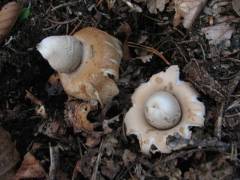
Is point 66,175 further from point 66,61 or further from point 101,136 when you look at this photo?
point 66,61

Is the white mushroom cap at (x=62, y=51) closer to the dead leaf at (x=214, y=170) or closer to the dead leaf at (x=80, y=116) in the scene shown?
the dead leaf at (x=80, y=116)

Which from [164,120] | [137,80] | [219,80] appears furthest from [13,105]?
[219,80]

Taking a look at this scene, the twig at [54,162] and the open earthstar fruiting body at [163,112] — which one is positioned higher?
the open earthstar fruiting body at [163,112]

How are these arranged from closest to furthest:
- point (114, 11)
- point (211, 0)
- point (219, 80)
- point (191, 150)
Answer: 1. point (191, 150)
2. point (219, 80)
3. point (211, 0)
4. point (114, 11)

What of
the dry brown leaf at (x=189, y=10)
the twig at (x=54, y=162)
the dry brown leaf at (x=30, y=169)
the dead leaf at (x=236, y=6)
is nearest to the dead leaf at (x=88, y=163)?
the twig at (x=54, y=162)

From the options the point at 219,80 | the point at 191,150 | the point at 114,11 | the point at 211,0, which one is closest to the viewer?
the point at 191,150

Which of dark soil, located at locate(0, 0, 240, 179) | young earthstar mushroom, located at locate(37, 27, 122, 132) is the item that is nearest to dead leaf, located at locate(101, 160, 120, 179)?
dark soil, located at locate(0, 0, 240, 179)

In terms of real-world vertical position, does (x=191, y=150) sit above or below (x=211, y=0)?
below
